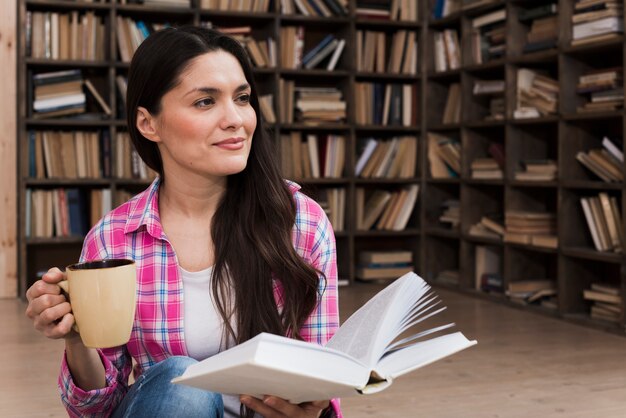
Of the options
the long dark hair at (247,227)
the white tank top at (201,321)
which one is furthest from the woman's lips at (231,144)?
the white tank top at (201,321)

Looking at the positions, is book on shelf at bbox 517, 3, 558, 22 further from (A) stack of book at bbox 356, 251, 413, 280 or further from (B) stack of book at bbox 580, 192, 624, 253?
(A) stack of book at bbox 356, 251, 413, 280

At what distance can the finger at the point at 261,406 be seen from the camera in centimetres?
113

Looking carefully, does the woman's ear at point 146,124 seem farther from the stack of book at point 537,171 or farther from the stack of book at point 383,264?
the stack of book at point 383,264

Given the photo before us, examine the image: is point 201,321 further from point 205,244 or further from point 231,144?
point 231,144

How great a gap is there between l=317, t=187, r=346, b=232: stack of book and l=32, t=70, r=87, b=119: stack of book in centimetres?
157

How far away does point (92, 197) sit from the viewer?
4832 mm

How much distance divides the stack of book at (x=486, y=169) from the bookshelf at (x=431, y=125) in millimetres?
32

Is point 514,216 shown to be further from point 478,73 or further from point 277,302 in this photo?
point 277,302

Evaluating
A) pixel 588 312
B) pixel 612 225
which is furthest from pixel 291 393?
pixel 588 312

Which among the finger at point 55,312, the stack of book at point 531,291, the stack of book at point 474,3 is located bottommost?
the stack of book at point 531,291

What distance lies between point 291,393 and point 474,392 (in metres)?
1.89

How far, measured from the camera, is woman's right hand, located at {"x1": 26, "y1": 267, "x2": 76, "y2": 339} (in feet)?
3.54

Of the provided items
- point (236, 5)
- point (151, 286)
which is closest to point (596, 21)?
point (236, 5)

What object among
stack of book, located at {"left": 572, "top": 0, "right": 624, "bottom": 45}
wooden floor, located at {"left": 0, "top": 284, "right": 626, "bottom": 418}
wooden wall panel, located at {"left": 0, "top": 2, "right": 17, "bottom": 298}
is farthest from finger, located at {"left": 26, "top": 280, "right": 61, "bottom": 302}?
→ wooden wall panel, located at {"left": 0, "top": 2, "right": 17, "bottom": 298}
